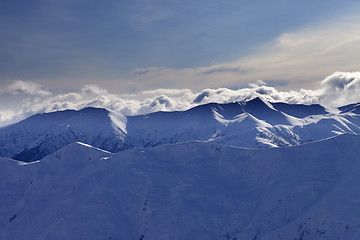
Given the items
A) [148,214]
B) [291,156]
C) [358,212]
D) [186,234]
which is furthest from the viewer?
[291,156]

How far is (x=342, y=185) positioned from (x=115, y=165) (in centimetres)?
7487

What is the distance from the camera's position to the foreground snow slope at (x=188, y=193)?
91.3 meters

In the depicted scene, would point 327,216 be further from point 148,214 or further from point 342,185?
point 148,214

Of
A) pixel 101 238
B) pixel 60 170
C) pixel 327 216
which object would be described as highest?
pixel 60 170

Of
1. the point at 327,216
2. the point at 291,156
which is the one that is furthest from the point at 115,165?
the point at 327,216

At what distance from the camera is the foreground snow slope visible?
91312 millimetres

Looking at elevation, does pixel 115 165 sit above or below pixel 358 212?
above

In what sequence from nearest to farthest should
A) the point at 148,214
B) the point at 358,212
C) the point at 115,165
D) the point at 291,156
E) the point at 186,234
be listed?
the point at 358,212 → the point at 186,234 → the point at 148,214 → the point at 291,156 → the point at 115,165

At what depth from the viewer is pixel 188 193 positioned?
357 ft

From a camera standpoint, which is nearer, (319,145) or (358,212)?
(358,212)

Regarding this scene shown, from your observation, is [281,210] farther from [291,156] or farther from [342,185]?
[291,156]

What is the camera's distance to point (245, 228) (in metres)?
93.4

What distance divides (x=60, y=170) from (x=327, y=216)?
298ft

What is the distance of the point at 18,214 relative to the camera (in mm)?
107312
